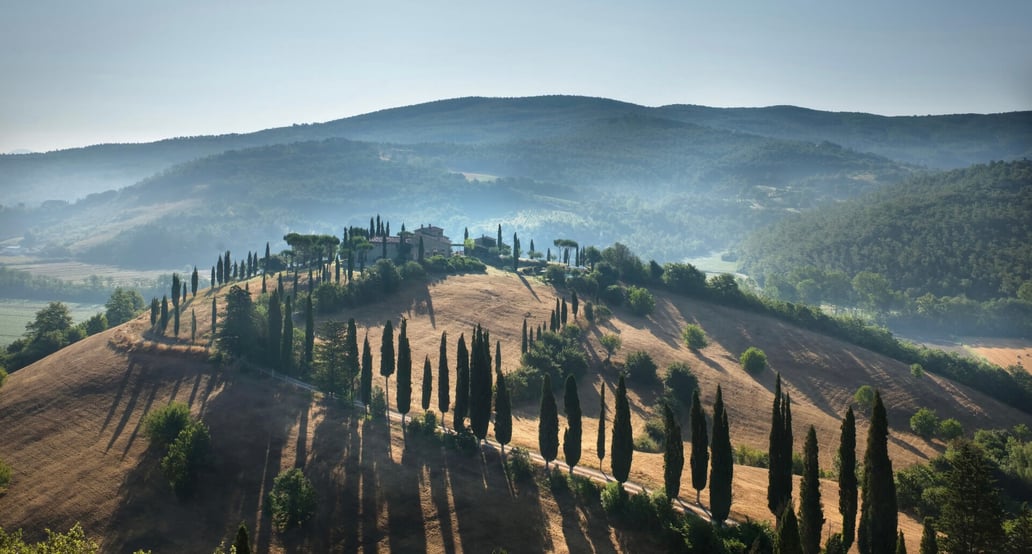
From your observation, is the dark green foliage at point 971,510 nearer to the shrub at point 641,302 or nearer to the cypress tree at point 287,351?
the cypress tree at point 287,351

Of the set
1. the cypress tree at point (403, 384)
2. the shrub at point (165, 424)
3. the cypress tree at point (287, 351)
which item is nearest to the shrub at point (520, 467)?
the cypress tree at point (403, 384)

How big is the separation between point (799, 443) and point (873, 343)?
56764 millimetres

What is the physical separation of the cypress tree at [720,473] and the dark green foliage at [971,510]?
47.6 feet

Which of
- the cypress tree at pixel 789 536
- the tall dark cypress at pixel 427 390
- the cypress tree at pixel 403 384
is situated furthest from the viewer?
the tall dark cypress at pixel 427 390

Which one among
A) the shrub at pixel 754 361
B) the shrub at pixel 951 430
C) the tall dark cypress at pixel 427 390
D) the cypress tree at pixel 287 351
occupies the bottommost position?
the shrub at pixel 951 430

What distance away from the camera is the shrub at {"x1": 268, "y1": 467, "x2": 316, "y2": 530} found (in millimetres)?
49966

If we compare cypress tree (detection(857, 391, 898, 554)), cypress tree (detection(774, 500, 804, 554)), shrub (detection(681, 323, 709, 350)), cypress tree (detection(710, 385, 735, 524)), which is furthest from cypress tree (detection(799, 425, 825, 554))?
shrub (detection(681, 323, 709, 350))

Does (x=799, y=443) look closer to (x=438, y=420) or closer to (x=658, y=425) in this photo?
(x=658, y=425)

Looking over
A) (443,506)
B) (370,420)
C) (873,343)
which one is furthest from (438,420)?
(873,343)

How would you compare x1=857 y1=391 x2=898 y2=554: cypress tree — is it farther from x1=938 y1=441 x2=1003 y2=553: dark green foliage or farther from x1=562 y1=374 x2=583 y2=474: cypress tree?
x1=562 y1=374 x2=583 y2=474: cypress tree

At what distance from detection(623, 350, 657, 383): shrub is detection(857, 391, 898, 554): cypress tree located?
187 feet

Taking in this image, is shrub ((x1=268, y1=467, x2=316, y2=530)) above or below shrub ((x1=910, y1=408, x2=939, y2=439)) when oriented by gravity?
above

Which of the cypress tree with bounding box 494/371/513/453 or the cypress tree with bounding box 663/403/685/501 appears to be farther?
the cypress tree with bounding box 494/371/513/453

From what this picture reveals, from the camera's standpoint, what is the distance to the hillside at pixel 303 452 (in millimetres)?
49344
